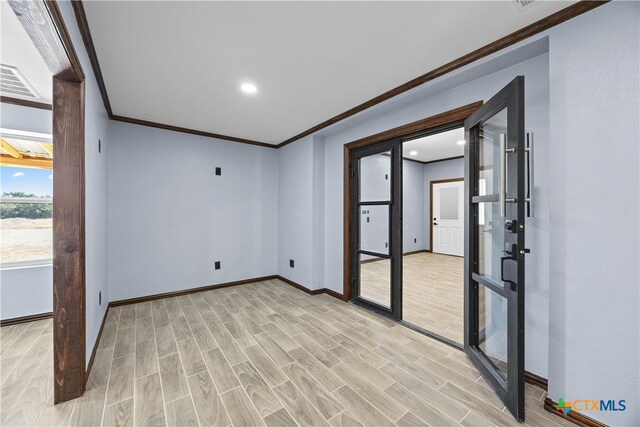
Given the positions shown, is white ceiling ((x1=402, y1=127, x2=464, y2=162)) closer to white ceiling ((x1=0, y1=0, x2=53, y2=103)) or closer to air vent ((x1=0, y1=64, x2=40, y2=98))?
white ceiling ((x1=0, y1=0, x2=53, y2=103))

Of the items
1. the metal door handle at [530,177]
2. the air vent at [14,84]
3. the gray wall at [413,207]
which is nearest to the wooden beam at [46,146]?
the air vent at [14,84]

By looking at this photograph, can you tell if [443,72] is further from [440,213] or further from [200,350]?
[440,213]

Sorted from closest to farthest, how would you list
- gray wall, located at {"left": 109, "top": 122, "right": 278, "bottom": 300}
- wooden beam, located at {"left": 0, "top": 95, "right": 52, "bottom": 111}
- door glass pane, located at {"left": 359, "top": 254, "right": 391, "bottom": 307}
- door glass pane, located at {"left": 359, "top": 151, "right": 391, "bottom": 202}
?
wooden beam, located at {"left": 0, "top": 95, "right": 52, "bottom": 111}, door glass pane, located at {"left": 359, "top": 151, "right": 391, "bottom": 202}, gray wall, located at {"left": 109, "top": 122, "right": 278, "bottom": 300}, door glass pane, located at {"left": 359, "top": 254, "right": 391, "bottom": 307}

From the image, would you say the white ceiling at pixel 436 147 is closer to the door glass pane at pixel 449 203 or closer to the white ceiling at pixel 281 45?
the door glass pane at pixel 449 203

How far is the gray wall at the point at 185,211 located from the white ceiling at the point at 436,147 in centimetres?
287

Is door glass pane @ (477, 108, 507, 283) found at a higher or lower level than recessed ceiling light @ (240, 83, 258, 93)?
lower

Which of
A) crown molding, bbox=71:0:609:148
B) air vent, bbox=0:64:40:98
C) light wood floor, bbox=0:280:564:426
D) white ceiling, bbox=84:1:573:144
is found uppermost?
air vent, bbox=0:64:40:98

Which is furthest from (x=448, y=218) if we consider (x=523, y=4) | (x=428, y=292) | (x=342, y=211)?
(x=523, y=4)

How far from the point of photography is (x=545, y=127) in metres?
1.79

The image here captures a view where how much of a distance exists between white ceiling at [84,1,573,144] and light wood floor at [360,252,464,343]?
8.42ft

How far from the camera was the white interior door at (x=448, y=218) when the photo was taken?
6.77 m

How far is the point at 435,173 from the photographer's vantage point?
7.18 metres

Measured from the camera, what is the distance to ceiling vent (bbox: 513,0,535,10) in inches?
56.8

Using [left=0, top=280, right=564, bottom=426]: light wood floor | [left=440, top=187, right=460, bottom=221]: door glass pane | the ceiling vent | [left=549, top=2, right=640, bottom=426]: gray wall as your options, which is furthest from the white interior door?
the ceiling vent
